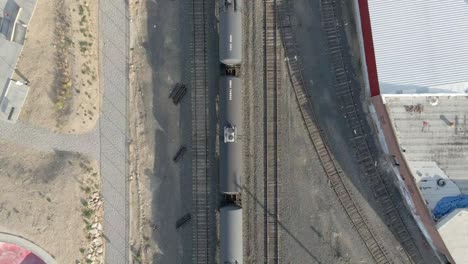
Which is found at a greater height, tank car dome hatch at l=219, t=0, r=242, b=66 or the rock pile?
tank car dome hatch at l=219, t=0, r=242, b=66

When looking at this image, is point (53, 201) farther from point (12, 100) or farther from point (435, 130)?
→ point (435, 130)

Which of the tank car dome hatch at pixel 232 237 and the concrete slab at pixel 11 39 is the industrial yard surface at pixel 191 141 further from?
the tank car dome hatch at pixel 232 237

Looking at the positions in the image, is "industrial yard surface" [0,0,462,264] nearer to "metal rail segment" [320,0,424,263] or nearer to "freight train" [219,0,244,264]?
"metal rail segment" [320,0,424,263]

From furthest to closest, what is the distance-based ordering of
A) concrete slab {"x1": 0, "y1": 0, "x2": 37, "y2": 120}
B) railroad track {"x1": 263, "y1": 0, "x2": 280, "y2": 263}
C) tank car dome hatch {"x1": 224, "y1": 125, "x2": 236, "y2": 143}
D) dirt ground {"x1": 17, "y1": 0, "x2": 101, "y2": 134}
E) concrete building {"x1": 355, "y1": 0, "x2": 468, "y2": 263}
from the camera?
1. railroad track {"x1": 263, "y1": 0, "x2": 280, "y2": 263}
2. dirt ground {"x1": 17, "y1": 0, "x2": 101, "y2": 134}
3. concrete slab {"x1": 0, "y1": 0, "x2": 37, "y2": 120}
4. tank car dome hatch {"x1": 224, "y1": 125, "x2": 236, "y2": 143}
5. concrete building {"x1": 355, "y1": 0, "x2": 468, "y2": 263}

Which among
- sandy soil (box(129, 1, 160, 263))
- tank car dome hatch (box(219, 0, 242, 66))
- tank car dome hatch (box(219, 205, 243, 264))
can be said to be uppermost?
tank car dome hatch (box(219, 0, 242, 66))

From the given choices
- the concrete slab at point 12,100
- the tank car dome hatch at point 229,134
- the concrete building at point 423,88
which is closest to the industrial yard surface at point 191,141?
the concrete slab at point 12,100

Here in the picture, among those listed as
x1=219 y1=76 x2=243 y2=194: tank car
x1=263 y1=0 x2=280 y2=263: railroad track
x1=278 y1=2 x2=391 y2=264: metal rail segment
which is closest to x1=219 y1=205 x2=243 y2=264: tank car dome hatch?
x1=219 y1=76 x2=243 y2=194: tank car
